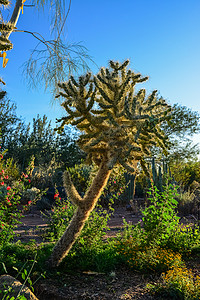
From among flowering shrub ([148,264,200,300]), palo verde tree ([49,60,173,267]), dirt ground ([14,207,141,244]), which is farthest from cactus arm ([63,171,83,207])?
dirt ground ([14,207,141,244])

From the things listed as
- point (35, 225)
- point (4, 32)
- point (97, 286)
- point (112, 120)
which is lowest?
point (97, 286)

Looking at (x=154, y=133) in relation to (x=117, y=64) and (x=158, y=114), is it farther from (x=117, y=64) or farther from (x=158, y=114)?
(x=117, y=64)

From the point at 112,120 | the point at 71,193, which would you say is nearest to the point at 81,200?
the point at 71,193

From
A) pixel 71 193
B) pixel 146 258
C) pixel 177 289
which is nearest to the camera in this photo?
pixel 71 193

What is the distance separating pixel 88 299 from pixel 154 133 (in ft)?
5.99

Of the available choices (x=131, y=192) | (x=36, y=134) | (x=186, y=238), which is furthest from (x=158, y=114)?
(x=36, y=134)

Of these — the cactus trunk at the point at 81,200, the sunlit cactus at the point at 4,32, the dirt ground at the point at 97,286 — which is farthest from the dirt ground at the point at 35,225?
the sunlit cactus at the point at 4,32

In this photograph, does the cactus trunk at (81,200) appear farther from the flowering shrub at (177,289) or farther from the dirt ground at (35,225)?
the dirt ground at (35,225)

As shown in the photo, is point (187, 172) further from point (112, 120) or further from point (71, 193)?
point (112, 120)

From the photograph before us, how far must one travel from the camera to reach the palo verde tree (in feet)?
8.14

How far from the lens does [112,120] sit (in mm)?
2506

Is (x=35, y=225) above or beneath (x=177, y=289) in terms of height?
above

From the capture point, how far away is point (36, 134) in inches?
771

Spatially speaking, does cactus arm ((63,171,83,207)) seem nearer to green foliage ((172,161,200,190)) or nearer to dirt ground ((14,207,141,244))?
dirt ground ((14,207,141,244))
